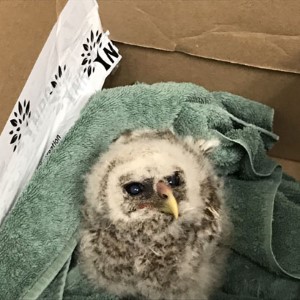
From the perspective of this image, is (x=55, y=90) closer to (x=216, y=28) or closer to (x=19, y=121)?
(x=19, y=121)

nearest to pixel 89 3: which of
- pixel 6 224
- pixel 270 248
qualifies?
pixel 6 224

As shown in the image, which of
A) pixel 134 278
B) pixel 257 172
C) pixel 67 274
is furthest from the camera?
pixel 257 172

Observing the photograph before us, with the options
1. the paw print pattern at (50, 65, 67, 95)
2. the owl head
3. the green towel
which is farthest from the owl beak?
the paw print pattern at (50, 65, 67, 95)

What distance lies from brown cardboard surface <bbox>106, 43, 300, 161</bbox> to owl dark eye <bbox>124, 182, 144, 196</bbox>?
42cm

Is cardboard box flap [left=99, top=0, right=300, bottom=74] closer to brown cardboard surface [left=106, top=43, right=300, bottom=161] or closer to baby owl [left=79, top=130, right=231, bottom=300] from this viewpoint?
brown cardboard surface [left=106, top=43, right=300, bottom=161]

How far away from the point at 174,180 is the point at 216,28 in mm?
399

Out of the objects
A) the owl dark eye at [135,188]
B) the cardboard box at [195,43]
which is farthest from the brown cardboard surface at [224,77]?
the owl dark eye at [135,188]

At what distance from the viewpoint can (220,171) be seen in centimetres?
144

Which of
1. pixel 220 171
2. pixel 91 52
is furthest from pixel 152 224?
pixel 91 52

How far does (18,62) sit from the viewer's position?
4.59 feet

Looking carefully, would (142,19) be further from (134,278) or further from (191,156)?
(134,278)

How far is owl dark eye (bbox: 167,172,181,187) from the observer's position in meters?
1.19

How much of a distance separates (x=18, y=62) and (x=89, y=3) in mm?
206

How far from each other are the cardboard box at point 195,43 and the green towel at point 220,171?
0.06 meters
